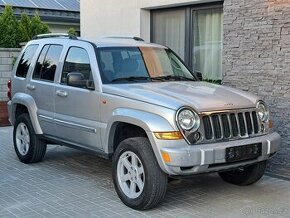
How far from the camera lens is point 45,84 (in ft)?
24.2

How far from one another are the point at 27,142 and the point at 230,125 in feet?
12.3

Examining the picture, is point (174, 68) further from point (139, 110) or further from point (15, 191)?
point (15, 191)

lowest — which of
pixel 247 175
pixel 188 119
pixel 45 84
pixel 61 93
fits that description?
pixel 247 175

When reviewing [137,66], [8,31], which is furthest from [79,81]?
[8,31]

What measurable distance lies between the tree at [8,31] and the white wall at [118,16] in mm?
2505

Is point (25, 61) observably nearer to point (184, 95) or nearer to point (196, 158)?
point (184, 95)

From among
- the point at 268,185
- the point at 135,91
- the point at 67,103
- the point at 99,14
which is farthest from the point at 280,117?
the point at 99,14

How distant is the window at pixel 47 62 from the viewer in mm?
7371

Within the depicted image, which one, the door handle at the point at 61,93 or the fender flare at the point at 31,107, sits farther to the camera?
the fender flare at the point at 31,107

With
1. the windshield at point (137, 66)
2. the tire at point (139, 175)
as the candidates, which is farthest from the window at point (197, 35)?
the tire at point (139, 175)

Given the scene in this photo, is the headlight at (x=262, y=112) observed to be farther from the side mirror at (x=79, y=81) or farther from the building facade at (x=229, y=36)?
the side mirror at (x=79, y=81)

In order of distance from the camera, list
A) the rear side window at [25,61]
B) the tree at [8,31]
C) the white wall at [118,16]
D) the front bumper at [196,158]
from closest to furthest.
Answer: the front bumper at [196,158] < the rear side window at [25,61] < the white wall at [118,16] < the tree at [8,31]

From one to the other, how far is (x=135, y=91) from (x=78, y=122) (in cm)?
113

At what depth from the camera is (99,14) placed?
11664 mm
